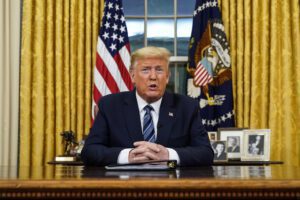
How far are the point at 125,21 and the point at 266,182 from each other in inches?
150

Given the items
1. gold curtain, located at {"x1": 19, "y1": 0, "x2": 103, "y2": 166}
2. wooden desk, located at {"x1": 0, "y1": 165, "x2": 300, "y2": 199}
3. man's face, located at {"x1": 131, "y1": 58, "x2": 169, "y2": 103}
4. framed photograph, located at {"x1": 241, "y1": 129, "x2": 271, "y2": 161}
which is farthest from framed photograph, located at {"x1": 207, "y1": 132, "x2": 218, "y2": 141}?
wooden desk, located at {"x1": 0, "y1": 165, "x2": 300, "y2": 199}

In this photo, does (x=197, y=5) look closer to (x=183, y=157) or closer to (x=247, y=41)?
(x=247, y=41)

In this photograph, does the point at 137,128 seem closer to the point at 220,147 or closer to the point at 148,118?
the point at 148,118

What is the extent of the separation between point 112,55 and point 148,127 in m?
2.10

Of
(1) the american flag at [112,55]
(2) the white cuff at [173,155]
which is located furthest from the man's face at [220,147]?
(2) the white cuff at [173,155]

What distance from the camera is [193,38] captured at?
535cm

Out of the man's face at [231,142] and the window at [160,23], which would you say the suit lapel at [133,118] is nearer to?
the man's face at [231,142]

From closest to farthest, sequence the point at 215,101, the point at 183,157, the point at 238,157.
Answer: the point at 183,157 → the point at 238,157 → the point at 215,101

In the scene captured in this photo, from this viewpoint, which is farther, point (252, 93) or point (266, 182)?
point (252, 93)

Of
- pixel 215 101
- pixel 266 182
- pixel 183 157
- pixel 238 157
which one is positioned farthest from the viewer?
pixel 215 101

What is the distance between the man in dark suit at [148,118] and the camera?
3.24 metres

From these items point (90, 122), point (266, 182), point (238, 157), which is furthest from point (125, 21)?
point (266, 182)

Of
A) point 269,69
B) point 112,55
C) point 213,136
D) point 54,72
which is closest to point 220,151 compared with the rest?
point 213,136

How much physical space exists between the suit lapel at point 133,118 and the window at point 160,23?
240 cm
